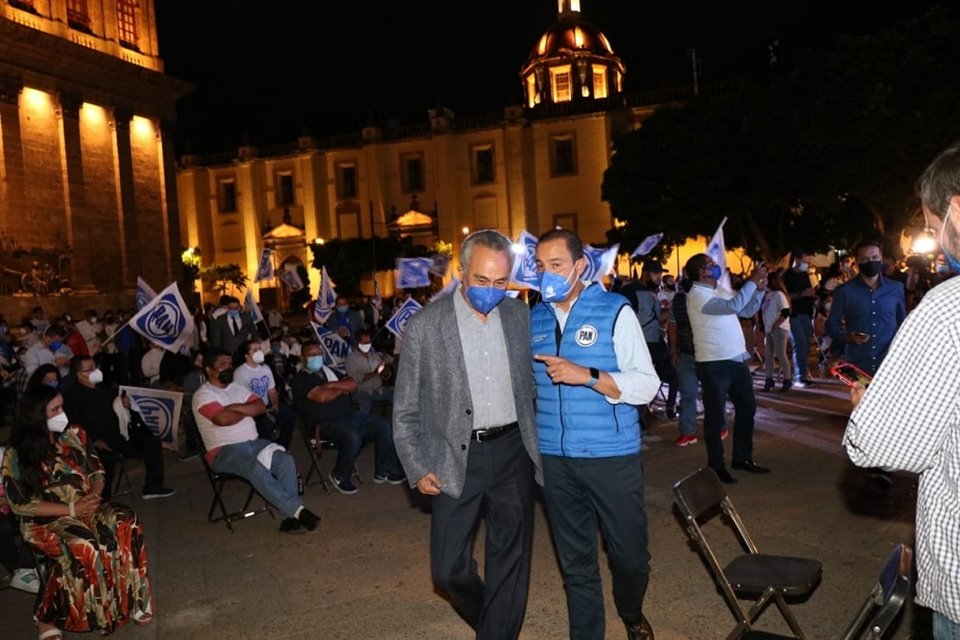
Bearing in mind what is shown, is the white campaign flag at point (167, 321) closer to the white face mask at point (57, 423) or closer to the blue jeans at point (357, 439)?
the blue jeans at point (357, 439)

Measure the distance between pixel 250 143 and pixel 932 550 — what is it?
2669 inches

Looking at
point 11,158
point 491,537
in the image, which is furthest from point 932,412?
point 11,158

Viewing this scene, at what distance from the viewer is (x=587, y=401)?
11.9ft

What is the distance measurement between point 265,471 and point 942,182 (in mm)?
5928

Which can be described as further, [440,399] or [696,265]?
[696,265]

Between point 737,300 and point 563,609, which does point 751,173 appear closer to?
point 737,300

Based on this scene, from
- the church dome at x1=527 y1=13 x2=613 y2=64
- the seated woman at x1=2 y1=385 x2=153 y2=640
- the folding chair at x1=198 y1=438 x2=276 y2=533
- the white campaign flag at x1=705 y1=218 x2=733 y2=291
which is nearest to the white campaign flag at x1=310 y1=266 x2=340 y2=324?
the folding chair at x1=198 y1=438 x2=276 y2=533

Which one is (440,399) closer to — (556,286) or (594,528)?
(556,286)

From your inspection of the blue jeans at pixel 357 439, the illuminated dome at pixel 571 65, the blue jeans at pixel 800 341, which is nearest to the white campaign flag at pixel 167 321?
the blue jeans at pixel 357 439

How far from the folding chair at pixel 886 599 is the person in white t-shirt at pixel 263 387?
21.9 feet

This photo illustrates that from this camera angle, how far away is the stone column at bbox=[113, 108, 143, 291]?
102 feet

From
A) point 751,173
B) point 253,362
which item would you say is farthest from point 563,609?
point 751,173

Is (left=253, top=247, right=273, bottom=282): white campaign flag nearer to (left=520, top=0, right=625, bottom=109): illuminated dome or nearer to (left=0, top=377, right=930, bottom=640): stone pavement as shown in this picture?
(left=0, top=377, right=930, bottom=640): stone pavement

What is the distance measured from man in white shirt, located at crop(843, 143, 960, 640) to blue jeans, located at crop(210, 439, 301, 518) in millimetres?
5487
